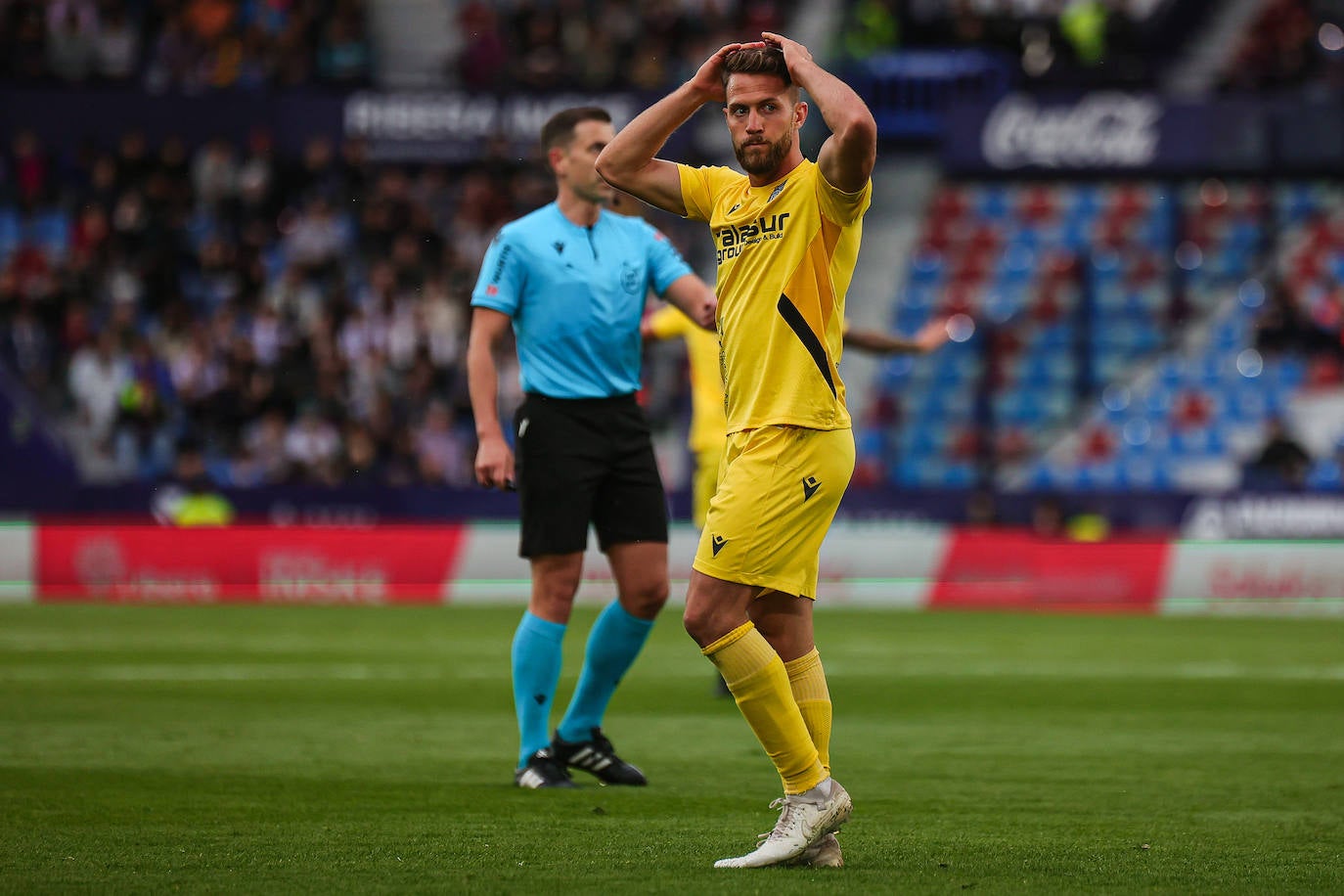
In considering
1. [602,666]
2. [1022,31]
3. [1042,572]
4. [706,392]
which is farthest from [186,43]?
[602,666]

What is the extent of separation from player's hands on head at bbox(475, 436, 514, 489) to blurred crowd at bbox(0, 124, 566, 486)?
13905 millimetres

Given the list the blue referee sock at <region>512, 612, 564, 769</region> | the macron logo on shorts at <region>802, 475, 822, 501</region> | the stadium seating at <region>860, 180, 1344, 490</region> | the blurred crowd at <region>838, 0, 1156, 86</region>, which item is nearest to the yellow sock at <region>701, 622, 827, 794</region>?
the macron logo on shorts at <region>802, 475, 822, 501</region>

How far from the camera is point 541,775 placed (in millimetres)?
7133

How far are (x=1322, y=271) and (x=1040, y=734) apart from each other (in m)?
17.2

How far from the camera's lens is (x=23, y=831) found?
5832mm

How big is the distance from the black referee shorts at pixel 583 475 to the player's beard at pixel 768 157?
213 centimetres

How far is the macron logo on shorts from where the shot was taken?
17.6ft

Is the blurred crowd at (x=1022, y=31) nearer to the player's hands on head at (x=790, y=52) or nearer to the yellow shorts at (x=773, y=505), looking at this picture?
the player's hands on head at (x=790, y=52)

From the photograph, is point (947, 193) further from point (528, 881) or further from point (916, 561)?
point (528, 881)

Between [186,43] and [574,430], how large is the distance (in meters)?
18.0

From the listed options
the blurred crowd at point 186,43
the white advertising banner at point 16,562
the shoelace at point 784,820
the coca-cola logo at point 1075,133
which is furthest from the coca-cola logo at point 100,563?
the shoelace at point 784,820

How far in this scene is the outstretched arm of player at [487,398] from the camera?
6961 millimetres

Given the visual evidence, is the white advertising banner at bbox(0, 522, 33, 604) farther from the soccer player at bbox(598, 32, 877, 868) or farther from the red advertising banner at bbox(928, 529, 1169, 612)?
the soccer player at bbox(598, 32, 877, 868)

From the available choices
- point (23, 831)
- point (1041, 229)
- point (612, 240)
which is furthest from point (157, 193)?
point (23, 831)
